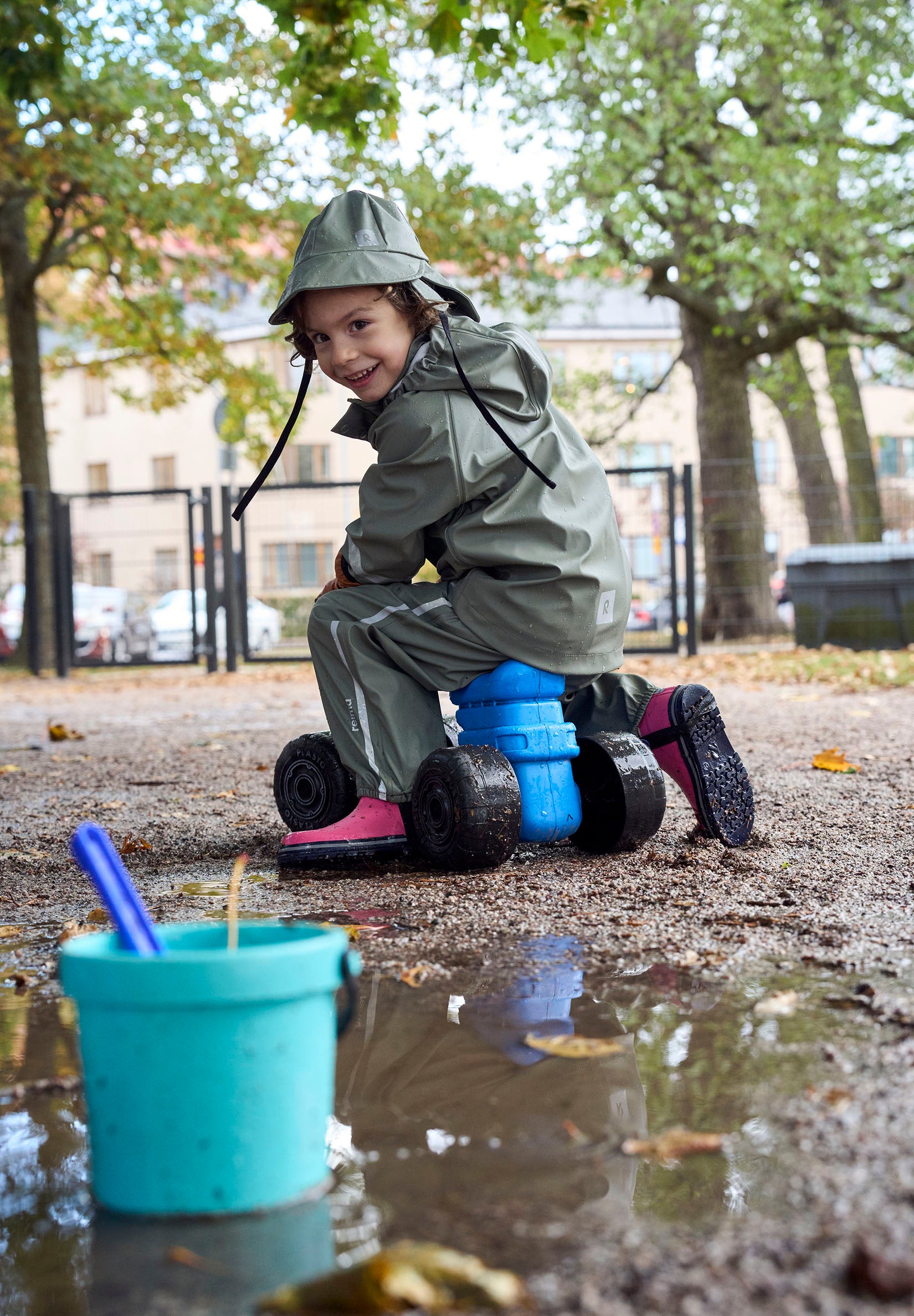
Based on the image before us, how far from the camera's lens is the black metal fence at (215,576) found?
12336 mm

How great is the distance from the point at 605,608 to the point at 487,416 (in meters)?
0.56

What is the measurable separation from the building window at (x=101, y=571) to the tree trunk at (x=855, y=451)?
8766 millimetres

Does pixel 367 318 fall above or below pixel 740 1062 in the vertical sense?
above

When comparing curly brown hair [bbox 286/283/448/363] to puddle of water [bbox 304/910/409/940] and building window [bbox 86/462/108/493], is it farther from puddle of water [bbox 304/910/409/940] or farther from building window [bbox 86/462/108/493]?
building window [bbox 86/462/108/493]

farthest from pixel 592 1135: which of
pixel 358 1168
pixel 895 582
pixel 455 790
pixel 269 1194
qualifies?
pixel 895 582

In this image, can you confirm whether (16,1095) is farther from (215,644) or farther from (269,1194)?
(215,644)

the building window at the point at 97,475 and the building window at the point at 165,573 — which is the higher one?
the building window at the point at 97,475

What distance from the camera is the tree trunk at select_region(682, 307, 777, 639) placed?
1358cm

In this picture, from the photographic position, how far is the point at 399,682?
10.2 ft

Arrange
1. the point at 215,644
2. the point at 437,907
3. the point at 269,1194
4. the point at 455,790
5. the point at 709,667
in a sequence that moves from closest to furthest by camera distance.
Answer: the point at 269,1194 → the point at 437,907 → the point at 455,790 → the point at 709,667 → the point at 215,644

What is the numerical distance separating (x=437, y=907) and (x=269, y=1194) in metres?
1.28

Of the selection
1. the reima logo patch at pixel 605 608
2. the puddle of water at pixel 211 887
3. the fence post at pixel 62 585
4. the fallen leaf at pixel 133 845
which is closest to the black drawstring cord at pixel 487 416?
the reima logo patch at pixel 605 608

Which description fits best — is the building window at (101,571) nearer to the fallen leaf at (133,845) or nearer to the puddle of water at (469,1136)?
the fallen leaf at (133,845)

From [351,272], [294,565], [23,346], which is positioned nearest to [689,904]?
[351,272]
